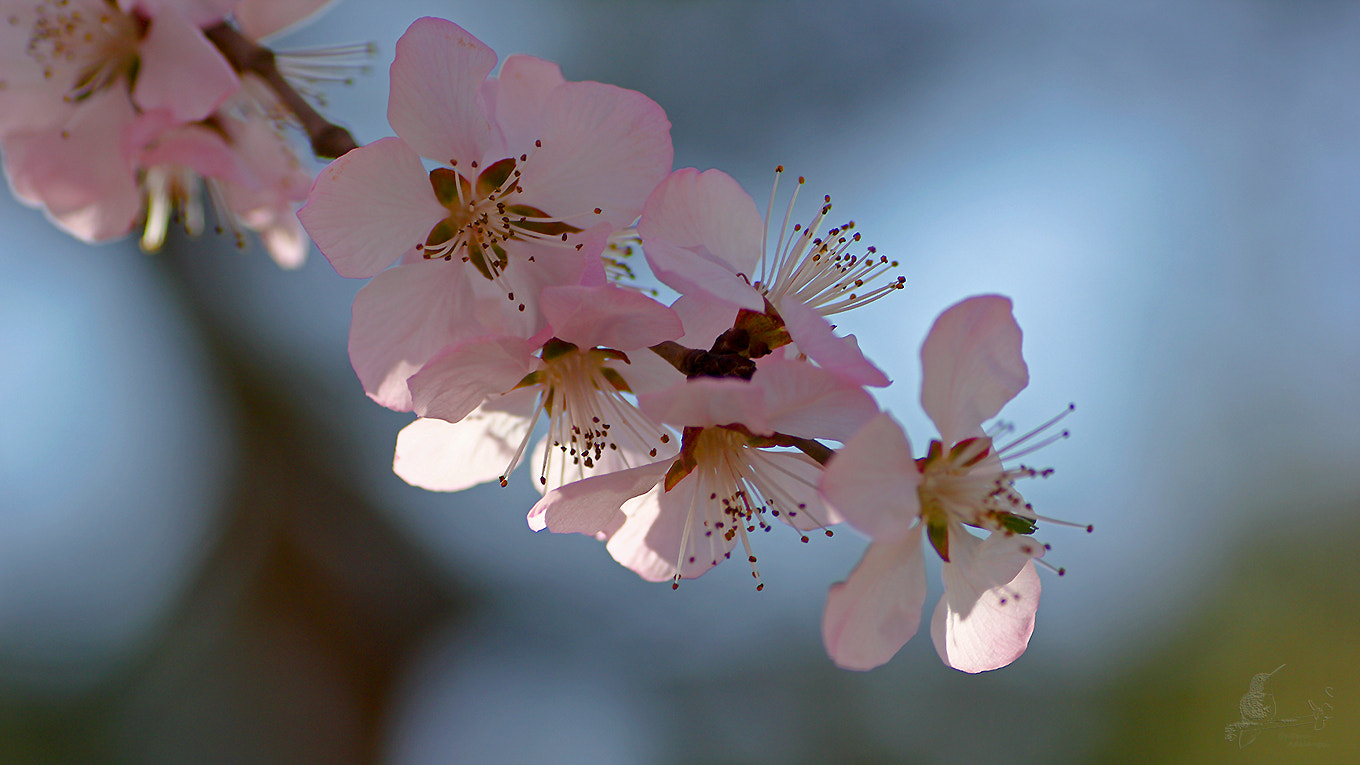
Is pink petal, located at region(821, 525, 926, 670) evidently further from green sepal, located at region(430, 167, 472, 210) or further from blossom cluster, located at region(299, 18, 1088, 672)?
green sepal, located at region(430, 167, 472, 210)

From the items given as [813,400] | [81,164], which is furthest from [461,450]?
[81,164]

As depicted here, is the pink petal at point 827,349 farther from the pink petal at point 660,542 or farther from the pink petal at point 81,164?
the pink petal at point 81,164

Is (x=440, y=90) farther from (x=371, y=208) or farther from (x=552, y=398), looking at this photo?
(x=552, y=398)

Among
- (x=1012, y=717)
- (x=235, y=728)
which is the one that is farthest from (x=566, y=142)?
(x=1012, y=717)

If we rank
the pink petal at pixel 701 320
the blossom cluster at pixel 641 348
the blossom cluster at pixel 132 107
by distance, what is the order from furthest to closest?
the blossom cluster at pixel 132 107 → the pink petal at pixel 701 320 → the blossom cluster at pixel 641 348

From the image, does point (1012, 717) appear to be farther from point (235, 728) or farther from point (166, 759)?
point (166, 759)

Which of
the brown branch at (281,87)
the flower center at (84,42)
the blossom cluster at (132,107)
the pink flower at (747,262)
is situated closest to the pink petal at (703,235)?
the pink flower at (747,262)
